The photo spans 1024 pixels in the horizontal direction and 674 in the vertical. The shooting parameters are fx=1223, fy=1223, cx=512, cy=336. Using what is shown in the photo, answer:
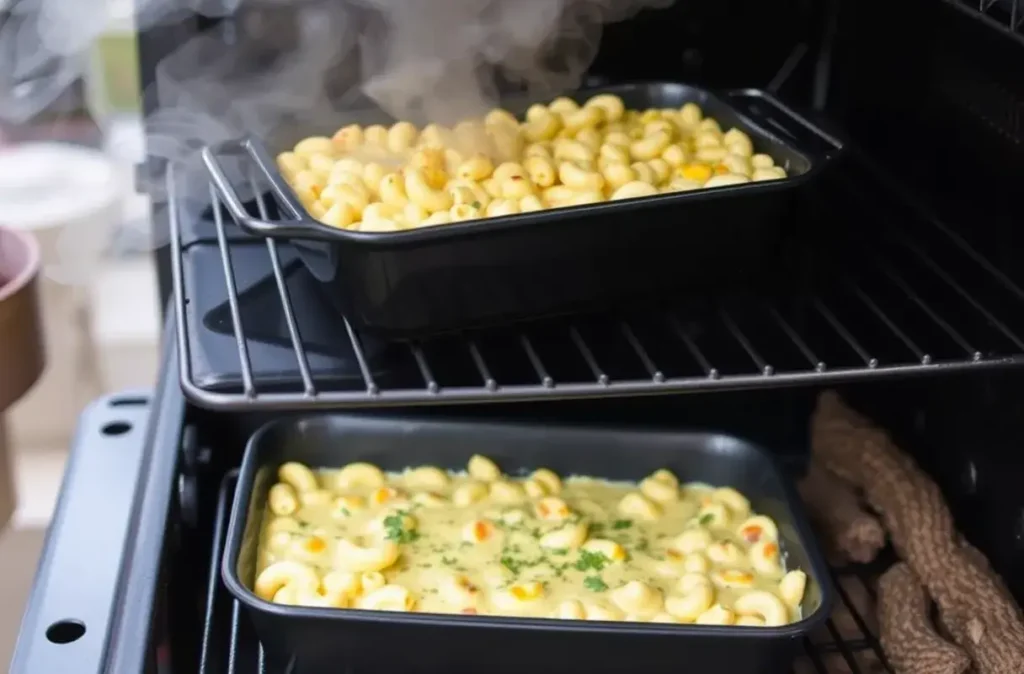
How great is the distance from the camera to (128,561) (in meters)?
0.75

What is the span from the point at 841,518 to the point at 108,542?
52 cm

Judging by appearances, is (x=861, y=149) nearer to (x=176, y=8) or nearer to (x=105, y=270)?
(x=176, y=8)

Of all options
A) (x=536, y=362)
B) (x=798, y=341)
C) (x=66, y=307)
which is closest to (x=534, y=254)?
(x=536, y=362)

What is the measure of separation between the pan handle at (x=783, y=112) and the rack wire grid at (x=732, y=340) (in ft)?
0.29

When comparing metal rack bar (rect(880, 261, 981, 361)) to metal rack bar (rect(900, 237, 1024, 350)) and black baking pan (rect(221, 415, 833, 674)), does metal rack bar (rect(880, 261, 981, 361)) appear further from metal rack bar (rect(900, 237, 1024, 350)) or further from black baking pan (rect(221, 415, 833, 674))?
black baking pan (rect(221, 415, 833, 674))

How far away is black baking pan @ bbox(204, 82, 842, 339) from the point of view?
735 millimetres

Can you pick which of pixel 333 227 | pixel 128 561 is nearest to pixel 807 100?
pixel 333 227

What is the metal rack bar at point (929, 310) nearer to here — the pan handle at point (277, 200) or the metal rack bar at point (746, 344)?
the metal rack bar at point (746, 344)

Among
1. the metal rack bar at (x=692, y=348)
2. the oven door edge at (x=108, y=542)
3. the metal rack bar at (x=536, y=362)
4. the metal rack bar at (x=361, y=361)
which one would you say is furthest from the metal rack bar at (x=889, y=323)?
the oven door edge at (x=108, y=542)

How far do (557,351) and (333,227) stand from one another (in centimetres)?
18

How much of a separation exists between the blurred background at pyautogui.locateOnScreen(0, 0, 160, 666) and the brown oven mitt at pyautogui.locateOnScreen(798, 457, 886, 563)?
0.71 m

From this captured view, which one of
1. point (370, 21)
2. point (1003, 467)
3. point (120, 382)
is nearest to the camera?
point (1003, 467)

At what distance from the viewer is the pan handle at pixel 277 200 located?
0.71m

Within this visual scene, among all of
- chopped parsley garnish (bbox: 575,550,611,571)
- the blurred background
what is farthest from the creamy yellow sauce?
the blurred background
